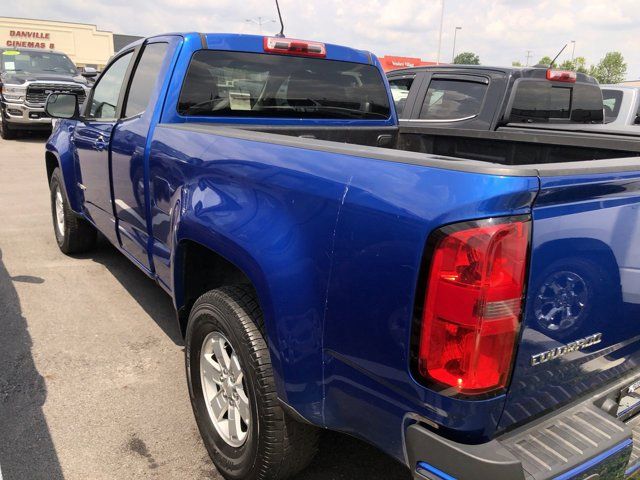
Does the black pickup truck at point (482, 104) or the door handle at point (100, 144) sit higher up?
the black pickup truck at point (482, 104)

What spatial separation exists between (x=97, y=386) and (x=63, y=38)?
63.8 metres

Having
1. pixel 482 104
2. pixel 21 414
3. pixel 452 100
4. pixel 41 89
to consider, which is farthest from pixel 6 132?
pixel 21 414

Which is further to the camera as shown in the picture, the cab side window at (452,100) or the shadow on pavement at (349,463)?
the cab side window at (452,100)

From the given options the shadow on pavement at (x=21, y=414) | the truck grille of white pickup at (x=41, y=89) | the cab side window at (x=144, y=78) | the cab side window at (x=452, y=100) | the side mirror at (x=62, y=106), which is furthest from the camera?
the truck grille of white pickup at (x=41, y=89)

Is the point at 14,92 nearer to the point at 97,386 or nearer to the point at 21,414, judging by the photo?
the point at 97,386

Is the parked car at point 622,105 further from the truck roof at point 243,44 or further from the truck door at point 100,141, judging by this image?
the truck door at point 100,141

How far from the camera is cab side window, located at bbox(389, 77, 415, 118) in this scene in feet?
21.0

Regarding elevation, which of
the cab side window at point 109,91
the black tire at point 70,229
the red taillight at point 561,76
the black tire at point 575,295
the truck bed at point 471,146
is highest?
the red taillight at point 561,76

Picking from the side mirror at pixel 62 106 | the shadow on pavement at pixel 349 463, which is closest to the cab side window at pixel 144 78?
the side mirror at pixel 62 106

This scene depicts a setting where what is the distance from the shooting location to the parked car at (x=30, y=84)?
12.5 m

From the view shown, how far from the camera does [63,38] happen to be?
57.3 m

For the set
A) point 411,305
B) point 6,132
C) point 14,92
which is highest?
point 14,92

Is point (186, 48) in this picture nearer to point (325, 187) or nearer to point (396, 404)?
point (325, 187)

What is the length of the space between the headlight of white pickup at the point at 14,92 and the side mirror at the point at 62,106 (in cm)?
955
